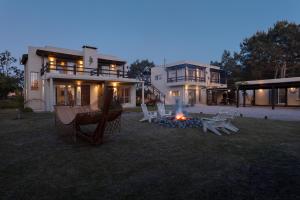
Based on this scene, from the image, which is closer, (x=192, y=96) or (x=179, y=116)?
(x=179, y=116)

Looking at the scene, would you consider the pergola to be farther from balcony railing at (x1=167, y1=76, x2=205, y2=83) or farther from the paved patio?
balcony railing at (x1=167, y1=76, x2=205, y2=83)

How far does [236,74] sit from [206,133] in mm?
36481

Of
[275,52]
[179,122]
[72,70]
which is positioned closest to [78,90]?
[72,70]

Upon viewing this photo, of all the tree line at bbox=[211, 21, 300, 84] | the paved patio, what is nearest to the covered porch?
the paved patio

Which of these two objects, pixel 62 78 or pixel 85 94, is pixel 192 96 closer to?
pixel 85 94

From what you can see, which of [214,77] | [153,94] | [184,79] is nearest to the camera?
[153,94]

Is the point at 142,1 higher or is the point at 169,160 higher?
the point at 142,1

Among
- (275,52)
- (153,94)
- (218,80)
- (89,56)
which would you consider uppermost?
(275,52)

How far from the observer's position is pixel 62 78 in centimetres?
1489

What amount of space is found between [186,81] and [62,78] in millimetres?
16338

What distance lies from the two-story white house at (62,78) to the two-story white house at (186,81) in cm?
957

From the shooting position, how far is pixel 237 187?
2.94 m

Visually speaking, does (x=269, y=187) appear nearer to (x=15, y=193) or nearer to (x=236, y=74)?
(x=15, y=193)

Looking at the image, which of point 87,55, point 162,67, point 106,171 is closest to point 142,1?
point 162,67
